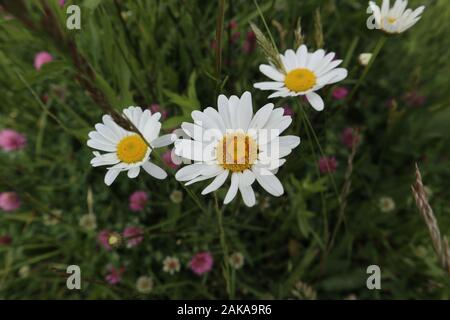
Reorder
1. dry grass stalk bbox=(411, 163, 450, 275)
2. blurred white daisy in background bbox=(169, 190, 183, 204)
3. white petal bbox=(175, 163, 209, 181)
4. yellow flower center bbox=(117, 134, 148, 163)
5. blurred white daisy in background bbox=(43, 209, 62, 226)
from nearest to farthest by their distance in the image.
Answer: dry grass stalk bbox=(411, 163, 450, 275) → white petal bbox=(175, 163, 209, 181) → yellow flower center bbox=(117, 134, 148, 163) → blurred white daisy in background bbox=(169, 190, 183, 204) → blurred white daisy in background bbox=(43, 209, 62, 226)

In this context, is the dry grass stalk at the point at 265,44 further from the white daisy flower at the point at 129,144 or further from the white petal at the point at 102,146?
the white petal at the point at 102,146

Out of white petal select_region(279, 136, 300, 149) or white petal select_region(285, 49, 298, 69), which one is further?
white petal select_region(285, 49, 298, 69)

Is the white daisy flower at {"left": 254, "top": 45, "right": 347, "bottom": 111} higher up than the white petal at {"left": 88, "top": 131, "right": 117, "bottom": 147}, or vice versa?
the white daisy flower at {"left": 254, "top": 45, "right": 347, "bottom": 111}

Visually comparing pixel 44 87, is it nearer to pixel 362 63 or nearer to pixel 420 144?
pixel 362 63

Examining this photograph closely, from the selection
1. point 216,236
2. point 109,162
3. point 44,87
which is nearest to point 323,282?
point 216,236

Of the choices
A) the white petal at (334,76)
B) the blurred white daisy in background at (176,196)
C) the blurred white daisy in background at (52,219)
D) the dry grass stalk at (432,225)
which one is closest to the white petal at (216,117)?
the white petal at (334,76)

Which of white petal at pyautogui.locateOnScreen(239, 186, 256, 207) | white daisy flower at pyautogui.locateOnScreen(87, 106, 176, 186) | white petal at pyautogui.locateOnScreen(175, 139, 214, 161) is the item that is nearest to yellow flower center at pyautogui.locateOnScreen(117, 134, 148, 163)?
white daisy flower at pyautogui.locateOnScreen(87, 106, 176, 186)

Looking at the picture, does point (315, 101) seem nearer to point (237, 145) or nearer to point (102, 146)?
point (237, 145)

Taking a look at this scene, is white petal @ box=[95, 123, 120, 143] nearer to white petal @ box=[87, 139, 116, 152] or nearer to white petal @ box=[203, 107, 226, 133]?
white petal @ box=[87, 139, 116, 152]
